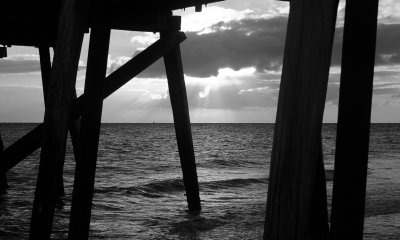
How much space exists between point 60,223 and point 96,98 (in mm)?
4234

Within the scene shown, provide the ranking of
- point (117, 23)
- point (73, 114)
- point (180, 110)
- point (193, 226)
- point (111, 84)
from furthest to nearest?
point (193, 226) < point (180, 110) < point (117, 23) < point (111, 84) < point (73, 114)

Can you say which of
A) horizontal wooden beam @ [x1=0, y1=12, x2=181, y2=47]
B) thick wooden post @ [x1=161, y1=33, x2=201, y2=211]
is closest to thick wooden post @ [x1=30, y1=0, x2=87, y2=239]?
horizontal wooden beam @ [x1=0, y1=12, x2=181, y2=47]

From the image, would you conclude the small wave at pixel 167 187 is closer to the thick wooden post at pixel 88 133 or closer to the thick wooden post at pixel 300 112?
the thick wooden post at pixel 88 133

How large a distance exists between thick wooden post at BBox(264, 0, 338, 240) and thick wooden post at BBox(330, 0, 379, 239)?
305 mm

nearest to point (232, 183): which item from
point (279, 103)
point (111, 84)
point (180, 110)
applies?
point (180, 110)

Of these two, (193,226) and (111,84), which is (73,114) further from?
(193,226)

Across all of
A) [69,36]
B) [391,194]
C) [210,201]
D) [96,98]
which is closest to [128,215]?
[210,201]

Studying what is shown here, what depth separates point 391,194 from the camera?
38.9ft

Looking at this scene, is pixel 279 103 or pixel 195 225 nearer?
pixel 279 103

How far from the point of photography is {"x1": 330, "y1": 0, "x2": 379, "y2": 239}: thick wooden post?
1925 mm

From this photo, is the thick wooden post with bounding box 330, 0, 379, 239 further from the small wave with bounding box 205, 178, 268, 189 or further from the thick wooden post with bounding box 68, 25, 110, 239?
the small wave with bounding box 205, 178, 268, 189

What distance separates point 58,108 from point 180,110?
2.87m

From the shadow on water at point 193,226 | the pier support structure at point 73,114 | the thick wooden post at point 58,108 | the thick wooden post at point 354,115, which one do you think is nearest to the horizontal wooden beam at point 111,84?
the pier support structure at point 73,114

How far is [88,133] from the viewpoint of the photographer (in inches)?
172
